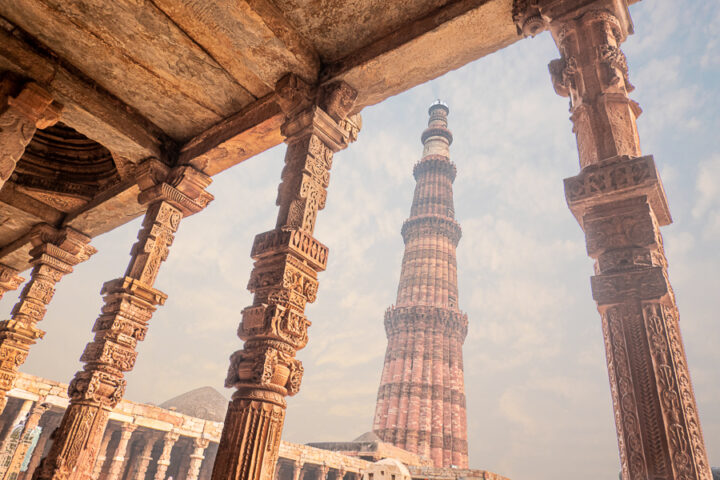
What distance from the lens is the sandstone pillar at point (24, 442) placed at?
11383 millimetres

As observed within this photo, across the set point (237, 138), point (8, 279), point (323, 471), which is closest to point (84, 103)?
point (237, 138)

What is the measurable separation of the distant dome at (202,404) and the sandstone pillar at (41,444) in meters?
8.78

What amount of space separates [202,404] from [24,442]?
12.4m

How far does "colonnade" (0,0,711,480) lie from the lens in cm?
221

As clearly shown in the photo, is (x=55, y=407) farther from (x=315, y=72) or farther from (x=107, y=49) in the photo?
(x=315, y=72)

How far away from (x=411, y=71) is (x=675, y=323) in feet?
9.12

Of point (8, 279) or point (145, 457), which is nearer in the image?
point (8, 279)

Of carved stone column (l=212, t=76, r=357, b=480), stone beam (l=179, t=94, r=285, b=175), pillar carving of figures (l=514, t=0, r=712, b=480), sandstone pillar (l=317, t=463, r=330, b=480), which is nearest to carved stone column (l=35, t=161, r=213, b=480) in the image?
stone beam (l=179, t=94, r=285, b=175)

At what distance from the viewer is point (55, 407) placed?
42.5 ft

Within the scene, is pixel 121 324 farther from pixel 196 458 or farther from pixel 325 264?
pixel 196 458

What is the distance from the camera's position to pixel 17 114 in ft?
12.6

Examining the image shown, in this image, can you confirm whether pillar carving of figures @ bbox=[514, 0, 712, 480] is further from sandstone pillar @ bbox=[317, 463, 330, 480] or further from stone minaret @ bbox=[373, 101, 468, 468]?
stone minaret @ bbox=[373, 101, 468, 468]

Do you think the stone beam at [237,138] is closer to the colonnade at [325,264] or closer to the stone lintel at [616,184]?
the colonnade at [325,264]

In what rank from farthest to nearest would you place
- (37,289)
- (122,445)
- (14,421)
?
(122,445), (14,421), (37,289)
